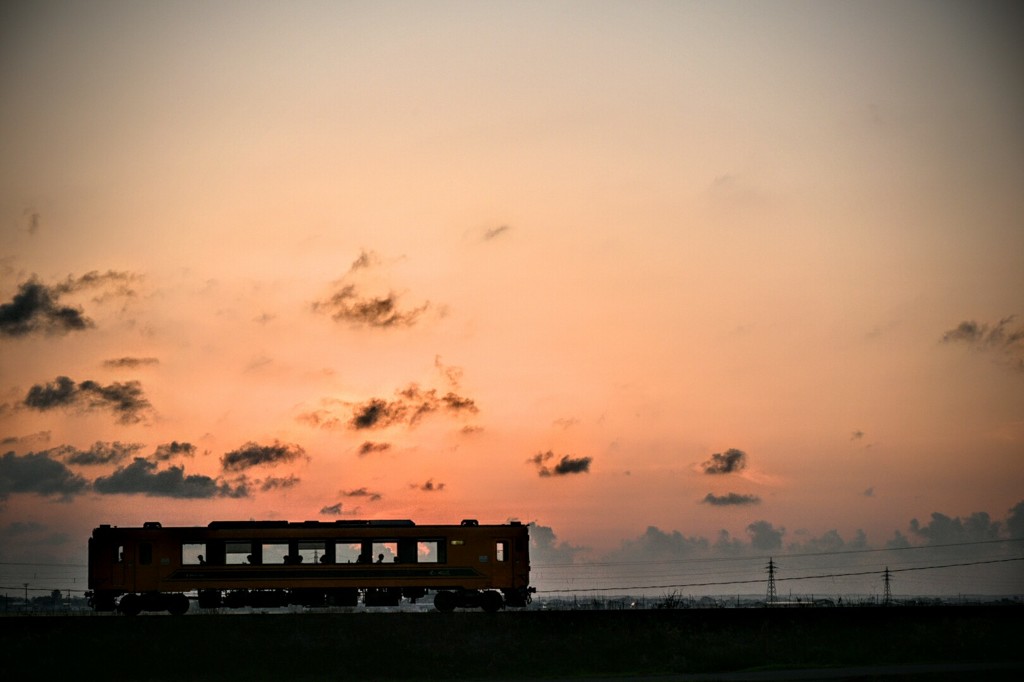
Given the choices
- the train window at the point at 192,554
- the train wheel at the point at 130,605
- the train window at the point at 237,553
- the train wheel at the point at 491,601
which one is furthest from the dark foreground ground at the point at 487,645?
the train wheel at the point at 130,605

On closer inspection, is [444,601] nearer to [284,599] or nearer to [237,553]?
[284,599]

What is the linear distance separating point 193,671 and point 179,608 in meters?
13.2

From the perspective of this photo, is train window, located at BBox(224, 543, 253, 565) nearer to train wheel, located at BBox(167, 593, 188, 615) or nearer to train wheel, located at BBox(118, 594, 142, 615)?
train wheel, located at BBox(167, 593, 188, 615)

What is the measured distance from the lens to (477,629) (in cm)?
5338

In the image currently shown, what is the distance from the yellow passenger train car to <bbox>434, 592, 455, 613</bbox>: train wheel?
49 millimetres

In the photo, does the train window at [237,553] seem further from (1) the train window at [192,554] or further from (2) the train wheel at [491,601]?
(2) the train wheel at [491,601]

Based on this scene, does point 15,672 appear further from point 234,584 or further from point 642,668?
point 642,668

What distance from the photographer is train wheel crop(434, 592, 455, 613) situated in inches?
2387

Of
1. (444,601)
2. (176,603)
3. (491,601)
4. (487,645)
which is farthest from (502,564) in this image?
(176,603)

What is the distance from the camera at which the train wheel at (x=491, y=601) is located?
6131cm

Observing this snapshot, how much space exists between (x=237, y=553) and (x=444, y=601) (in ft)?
33.9

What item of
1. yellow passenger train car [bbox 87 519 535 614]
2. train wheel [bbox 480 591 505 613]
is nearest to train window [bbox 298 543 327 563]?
yellow passenger train car [bbox 87 519 535 614]

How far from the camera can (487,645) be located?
51.7m

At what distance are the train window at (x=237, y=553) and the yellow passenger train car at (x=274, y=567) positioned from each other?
49 millimetres
